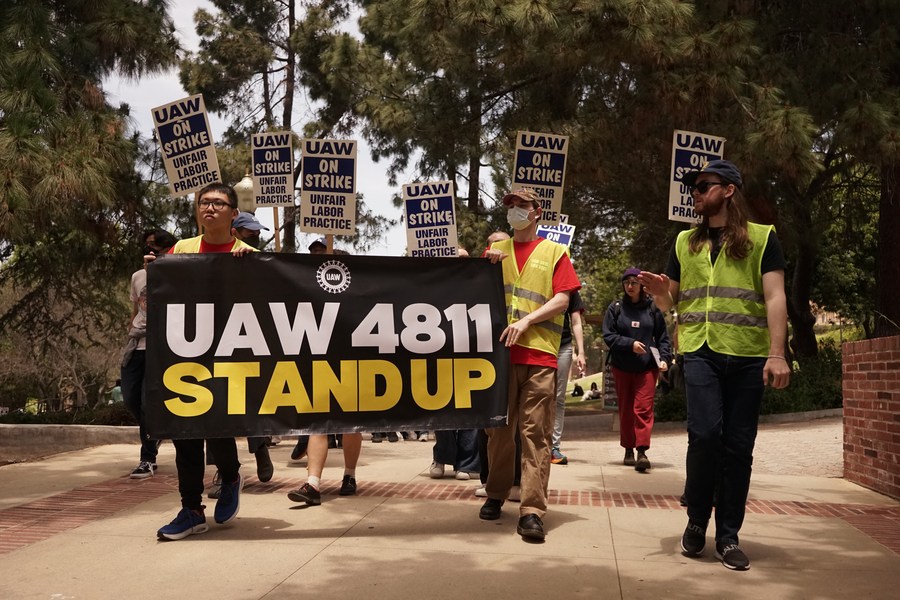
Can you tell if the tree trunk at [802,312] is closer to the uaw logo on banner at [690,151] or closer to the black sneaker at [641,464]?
the uaw logo on banner at [690,151]

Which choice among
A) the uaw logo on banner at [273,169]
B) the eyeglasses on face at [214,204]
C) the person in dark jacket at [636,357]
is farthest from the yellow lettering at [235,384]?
the uaw logo on banner at [273,169]

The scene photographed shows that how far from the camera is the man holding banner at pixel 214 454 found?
549cm

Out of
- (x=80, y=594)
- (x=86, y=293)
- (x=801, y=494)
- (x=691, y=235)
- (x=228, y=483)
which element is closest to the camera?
(x=80, y=594)

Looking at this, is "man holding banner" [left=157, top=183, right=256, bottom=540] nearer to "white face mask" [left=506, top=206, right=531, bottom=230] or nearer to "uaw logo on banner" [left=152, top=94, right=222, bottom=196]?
"white face mask" [left=506, top=206, right=531, bottom=230]

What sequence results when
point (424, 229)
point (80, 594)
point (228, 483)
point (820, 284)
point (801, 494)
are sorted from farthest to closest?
1. point (820, 284)
2. point (424, 229)
3. point (801, 494)
4. point (228, 483)
5. point (80, 594)

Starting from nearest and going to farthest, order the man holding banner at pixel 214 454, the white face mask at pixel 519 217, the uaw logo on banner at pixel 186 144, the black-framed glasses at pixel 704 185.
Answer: the black-framed glasses at pixel 704 185
the man holding banner at pixel 214 454
the white face mask at pixel 519 217
the uaw logo on banner at pixel 186 144

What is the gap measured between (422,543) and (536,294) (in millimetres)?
1672

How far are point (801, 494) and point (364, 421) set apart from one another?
Answer: 12.0ft

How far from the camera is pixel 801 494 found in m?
7.36

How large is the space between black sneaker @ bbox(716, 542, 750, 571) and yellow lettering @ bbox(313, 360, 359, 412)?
226 cm

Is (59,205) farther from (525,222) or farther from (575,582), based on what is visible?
(575,582)

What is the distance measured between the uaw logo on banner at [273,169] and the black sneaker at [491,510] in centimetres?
534

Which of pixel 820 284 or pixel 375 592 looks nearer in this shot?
pixel 375 592

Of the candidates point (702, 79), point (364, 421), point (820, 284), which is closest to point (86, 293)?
point (702, 79)
